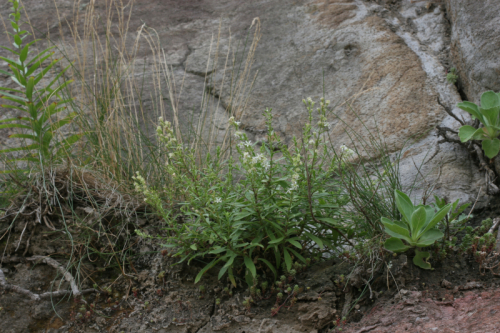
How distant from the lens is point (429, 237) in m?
1.44

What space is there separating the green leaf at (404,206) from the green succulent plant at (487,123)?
25.2 inches

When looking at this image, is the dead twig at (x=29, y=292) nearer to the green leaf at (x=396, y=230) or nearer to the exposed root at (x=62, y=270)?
the exposed root at (x=62, y=270)

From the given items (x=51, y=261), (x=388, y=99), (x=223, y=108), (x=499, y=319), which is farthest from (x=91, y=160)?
(x=499, y=319)

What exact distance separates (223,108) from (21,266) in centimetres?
180

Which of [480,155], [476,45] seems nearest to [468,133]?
[480,155]

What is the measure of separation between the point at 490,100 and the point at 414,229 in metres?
0.81

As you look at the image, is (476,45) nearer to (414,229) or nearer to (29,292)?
(414,229)

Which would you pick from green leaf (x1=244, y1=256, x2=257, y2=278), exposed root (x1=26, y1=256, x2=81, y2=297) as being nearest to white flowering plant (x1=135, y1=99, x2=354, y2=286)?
green leaf (x1=244, y1=256, x2=257, y2=278)

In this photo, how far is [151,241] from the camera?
2.07 metres

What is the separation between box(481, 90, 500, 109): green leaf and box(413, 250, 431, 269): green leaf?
2.59 ft

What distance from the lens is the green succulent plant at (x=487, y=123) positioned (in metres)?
1.78

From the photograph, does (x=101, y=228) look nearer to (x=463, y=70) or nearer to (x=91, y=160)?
(x=91, y=160)

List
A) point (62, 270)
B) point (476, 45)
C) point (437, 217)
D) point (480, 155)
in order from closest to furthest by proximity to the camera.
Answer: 1. point (437, 217)
2. point (62, 270)
3. point (480, 155)
4. point (476, 45)

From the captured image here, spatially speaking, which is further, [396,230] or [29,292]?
[29,292]
